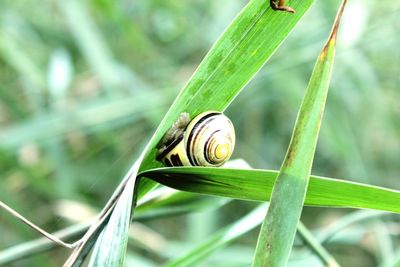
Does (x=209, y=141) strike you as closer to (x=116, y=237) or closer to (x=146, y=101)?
(x=116, y=237)

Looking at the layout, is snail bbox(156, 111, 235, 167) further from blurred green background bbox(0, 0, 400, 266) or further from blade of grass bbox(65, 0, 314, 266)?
blurred green background bbox(0, 0, 400, 266)

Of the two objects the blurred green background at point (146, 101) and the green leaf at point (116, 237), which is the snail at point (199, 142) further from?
the blurred green background at point (146, 101)

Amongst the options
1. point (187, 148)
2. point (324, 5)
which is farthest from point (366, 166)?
point (187, 148)

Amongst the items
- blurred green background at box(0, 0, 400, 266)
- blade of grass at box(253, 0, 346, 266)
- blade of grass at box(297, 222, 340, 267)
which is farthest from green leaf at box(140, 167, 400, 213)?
blurred green background at box(0, 0, 400, 266)

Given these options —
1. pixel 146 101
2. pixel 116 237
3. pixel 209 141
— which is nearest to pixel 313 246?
pixel 209 141

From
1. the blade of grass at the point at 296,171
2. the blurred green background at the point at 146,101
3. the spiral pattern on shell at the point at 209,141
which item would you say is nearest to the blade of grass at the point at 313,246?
the spiral pattern on shell at the point at 209,141

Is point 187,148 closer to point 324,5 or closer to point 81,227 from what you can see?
point 81,227
